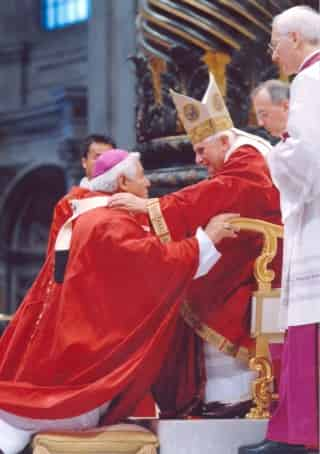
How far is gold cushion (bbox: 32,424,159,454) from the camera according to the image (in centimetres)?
501

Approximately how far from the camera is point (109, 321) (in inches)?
204

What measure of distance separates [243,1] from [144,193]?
1885 millimetres

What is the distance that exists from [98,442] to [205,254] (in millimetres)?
814

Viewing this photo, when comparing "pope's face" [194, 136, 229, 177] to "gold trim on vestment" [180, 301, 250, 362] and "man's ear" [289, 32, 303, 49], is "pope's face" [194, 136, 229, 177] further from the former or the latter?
"man's ear" [289, 32, 303, 49]

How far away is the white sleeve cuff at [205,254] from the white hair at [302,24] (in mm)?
879

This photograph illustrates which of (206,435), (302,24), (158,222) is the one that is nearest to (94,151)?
(158,222)

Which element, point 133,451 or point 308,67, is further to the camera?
point 133,451

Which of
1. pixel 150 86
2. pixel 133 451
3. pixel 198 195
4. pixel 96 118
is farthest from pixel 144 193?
pixel 96 118

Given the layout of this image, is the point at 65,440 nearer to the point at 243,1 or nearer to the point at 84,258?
the point at 84,258

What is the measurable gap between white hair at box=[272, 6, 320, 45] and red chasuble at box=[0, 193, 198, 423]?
92 cm

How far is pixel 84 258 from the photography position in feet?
17.1

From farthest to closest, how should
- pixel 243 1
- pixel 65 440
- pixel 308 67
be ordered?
1. pixel 243 1
2. pixel 65 440
3. pixel 308 67

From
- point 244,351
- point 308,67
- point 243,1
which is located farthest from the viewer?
point 243,1

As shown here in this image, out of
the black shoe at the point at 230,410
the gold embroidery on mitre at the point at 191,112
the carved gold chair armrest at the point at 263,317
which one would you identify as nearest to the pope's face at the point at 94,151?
the gold embroidery on mitre at the point at 191,112
